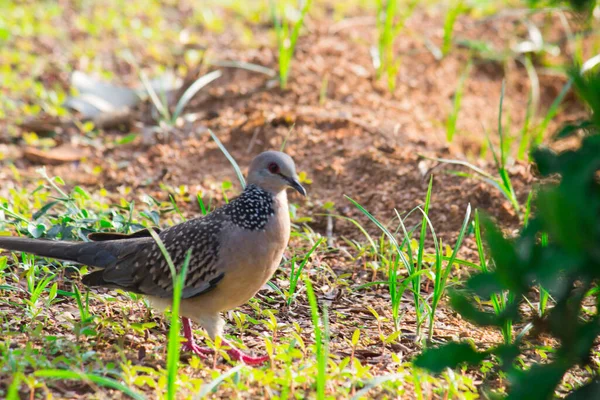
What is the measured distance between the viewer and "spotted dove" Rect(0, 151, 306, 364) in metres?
3.66

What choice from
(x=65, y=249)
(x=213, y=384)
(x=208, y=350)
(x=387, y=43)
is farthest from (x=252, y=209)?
(x=387, y=43)

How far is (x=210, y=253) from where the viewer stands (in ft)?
12.2

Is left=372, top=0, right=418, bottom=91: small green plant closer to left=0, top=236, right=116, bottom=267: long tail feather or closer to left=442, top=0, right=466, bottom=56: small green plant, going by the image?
left=442, top=0, right=466, bottom=56: small green plant

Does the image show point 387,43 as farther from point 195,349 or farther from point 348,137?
point 195,349

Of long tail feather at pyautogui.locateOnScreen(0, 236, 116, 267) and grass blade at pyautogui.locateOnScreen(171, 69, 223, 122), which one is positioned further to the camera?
grass blade at pyautogui.locateOnScreen(171, 69, 223, 122)

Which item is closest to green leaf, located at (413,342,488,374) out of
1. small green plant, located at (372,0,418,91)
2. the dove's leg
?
the dove's leg

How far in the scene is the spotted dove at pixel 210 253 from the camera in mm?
3664

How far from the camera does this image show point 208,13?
9875mm

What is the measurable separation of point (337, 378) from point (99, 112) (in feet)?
16.1

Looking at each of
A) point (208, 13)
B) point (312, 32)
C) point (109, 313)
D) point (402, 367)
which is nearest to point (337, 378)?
point (402, 367)

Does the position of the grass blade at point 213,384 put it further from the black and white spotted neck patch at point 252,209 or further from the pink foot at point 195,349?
the black and white spotted neck patch at point 252,209

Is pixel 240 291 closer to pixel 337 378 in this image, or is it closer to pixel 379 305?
pixel 337 378

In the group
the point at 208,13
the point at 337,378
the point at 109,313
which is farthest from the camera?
the point at 208,13

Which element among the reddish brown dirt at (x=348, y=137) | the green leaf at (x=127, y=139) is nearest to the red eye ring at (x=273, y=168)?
the reddish brown dirt at (x=348, y=137)
